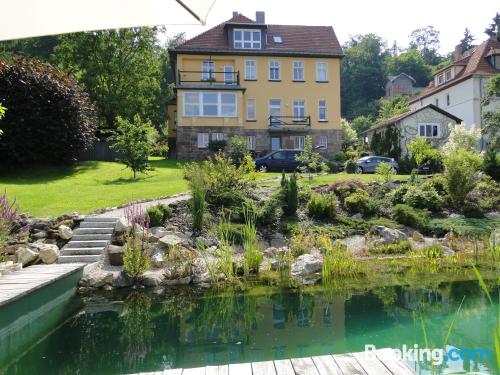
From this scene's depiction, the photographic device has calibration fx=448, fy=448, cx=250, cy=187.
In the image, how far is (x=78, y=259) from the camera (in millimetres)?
9547

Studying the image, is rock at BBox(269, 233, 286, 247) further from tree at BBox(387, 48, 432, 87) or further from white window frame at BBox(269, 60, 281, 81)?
tree at BBox(387, 48, 432, 87)

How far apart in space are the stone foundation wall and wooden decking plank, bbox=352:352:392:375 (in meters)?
26.5

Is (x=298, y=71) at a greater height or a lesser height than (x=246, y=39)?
lesser

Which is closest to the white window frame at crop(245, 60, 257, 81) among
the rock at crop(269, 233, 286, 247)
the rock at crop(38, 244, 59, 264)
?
the rock at crop(269, 233, 286, 247)

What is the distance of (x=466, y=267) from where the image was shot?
9.61 m

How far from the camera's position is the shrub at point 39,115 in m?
19.2

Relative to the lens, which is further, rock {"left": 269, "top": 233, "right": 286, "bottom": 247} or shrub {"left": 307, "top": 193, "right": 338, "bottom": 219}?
shrub {"left": 307, "top": 193, "right": 338, "bottom": 219}

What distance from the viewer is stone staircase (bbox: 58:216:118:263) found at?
9594 millimetres

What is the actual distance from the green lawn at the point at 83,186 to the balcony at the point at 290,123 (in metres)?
10.2

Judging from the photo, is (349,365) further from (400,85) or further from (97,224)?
(400,85)

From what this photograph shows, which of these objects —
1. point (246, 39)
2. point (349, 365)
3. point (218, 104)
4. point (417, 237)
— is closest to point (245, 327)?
point (349, 365)

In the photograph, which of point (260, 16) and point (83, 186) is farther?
point (260, 16)

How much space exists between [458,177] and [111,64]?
973 inches

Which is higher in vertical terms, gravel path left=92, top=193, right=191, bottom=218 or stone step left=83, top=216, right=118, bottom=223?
gravel path left=92, top=193, right=191, bottom=218
